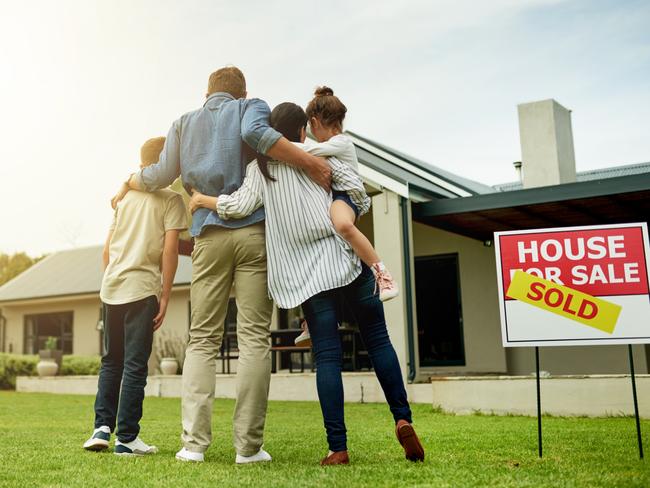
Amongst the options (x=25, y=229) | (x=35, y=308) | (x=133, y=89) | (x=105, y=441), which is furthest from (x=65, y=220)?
(x=105, y=441)

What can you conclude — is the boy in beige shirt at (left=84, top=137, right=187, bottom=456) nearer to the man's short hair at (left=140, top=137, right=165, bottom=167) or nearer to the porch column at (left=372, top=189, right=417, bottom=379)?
the man's short hair at (left=140, top=137, right=165, bottom=167)

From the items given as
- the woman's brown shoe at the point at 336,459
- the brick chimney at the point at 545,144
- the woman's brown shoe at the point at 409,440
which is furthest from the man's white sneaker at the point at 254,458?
the brick chimney at the point at 545,144

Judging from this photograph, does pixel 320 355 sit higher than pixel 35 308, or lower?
lower

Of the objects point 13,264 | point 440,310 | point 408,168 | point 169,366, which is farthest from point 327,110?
point 13,264

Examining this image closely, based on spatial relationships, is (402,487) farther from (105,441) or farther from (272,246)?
(105,441)

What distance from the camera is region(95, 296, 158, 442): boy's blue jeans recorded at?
3607mm

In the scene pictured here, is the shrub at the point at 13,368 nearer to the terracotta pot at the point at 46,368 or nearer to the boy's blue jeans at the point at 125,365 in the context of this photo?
the terracotta pot at the point at 46,368

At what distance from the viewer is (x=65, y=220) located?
40.7 m

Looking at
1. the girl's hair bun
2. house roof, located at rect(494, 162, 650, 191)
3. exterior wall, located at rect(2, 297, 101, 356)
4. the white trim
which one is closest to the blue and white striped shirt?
the girl's hair bun

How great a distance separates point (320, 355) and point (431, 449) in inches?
38.7

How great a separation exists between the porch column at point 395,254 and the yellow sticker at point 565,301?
526cm

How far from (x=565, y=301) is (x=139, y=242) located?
2337 millimetres

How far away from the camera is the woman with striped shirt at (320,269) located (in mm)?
3121

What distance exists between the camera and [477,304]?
11.5 m
